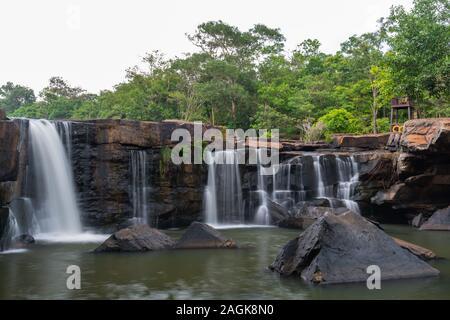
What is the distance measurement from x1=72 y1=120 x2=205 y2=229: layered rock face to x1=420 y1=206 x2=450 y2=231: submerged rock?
32.8 feet

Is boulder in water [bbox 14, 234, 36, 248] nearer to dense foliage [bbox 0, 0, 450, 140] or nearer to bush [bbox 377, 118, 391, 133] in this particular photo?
dense foliage [bbox 0, 0, 450, 140]

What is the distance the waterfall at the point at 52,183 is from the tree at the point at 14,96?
58.7m

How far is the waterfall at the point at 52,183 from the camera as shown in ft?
68.1

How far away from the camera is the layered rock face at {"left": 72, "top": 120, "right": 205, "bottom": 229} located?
72.6 ft

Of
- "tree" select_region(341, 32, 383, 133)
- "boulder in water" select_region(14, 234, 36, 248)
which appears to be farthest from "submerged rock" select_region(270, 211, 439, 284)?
"tree" select_region(341, 32, 383, 133)

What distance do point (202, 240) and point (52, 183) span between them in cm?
848

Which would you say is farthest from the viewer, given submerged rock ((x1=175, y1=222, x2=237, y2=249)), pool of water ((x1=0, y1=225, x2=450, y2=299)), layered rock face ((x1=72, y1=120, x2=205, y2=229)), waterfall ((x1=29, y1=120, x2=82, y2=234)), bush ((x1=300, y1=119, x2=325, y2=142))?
bush ((x1=300, y1=119, x2=325, y2=142))

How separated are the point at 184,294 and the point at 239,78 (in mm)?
36149

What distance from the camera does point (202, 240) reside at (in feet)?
51.8

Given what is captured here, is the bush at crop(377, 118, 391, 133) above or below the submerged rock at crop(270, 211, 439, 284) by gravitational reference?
above

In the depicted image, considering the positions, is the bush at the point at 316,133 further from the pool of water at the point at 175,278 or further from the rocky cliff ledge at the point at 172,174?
the pool of water at the point at 175,278

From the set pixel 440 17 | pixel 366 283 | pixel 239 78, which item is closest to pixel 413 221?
pixel 440 17

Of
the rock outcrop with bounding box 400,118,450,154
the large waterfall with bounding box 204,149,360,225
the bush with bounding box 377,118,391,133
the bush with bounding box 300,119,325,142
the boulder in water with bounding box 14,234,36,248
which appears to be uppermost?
the bush with bounding box 377,118,391,133

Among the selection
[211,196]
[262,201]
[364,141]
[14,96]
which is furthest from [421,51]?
[14,96]
